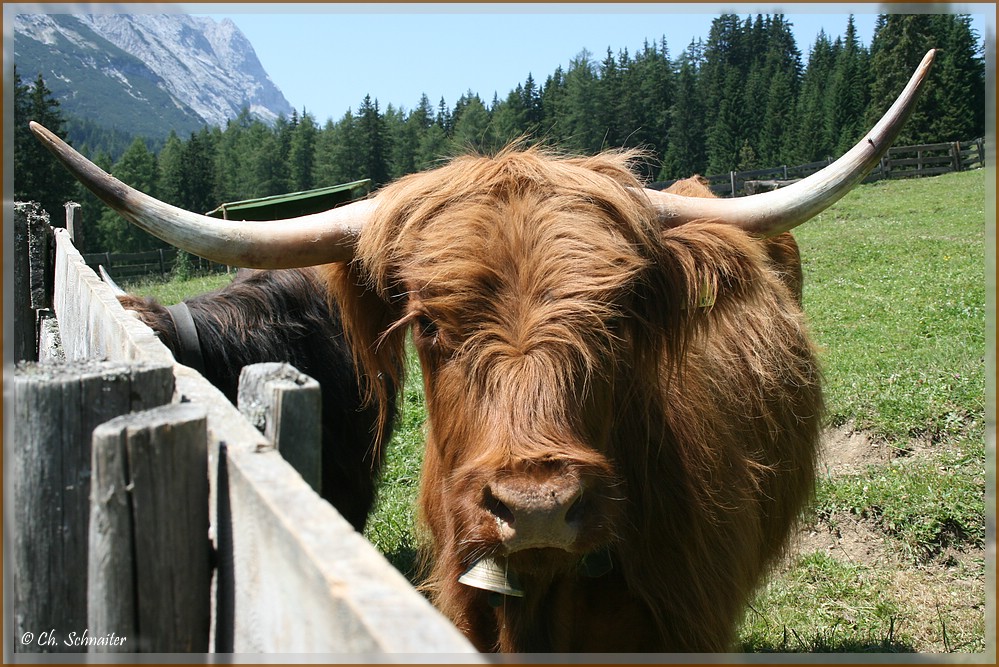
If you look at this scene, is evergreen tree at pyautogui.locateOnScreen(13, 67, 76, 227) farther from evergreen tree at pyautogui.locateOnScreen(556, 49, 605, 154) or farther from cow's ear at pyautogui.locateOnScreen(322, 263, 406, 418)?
cow's ear at pyautogui.locateOnScreen(322, 263, 406, 418)

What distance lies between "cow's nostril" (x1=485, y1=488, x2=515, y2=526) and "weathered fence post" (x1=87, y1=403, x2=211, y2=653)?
93 centimetres

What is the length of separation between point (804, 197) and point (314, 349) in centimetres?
291

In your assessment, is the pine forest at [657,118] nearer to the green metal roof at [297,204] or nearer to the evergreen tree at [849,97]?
the evergreen tree at [849,97]

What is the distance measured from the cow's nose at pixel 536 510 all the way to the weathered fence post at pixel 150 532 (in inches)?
35.2

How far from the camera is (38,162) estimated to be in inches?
1603

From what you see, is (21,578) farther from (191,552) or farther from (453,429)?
(453,429)

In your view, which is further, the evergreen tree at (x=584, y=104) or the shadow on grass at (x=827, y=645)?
the evergreen tree at (x=584, y=104)

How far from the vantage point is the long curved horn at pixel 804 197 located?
294cm

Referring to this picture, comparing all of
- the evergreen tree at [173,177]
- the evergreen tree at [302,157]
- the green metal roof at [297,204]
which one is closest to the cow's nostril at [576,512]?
the green metal roof at [297,204]

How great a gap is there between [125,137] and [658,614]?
217571mm

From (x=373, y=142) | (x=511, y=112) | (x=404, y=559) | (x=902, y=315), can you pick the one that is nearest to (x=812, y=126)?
(x=511, y=112)

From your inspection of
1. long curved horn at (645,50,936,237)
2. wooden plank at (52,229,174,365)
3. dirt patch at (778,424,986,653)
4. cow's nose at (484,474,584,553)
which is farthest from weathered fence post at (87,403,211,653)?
dirt patch at (778,424,986,653)

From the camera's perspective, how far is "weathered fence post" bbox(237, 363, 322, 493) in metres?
1.38

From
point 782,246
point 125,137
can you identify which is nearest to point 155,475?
point 782,246
